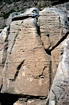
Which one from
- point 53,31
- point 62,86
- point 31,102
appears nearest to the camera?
point 62,86

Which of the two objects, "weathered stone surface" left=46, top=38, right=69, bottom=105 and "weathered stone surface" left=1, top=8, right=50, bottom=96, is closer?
"weathered stone surface" left=46, top=38, right=69, bottom=105

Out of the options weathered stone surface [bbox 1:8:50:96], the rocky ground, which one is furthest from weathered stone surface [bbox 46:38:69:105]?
weathered stone surface [bbox 1:8:50:96]

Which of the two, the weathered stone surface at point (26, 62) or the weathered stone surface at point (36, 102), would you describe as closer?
the weathered stone surface at point (36, 102)

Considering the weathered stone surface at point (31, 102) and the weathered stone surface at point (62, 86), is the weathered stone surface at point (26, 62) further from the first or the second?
the weathered stone surface at point (62, 86)

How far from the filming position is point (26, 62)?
8523mm

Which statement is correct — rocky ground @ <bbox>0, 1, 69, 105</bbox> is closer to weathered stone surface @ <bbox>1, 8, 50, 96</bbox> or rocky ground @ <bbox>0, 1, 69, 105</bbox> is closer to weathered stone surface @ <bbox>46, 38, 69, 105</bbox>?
weathered stone surface @ <bbox>1, 8, 50, 96</bbox>

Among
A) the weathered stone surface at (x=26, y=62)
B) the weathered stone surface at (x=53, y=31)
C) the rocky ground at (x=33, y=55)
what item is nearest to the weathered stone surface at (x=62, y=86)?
the rocky ground at (x=33, y=55)

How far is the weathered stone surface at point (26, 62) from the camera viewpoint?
8344mm

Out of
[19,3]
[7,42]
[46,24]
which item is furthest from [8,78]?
[19,3]

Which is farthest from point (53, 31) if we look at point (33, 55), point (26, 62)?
point (26, 62)

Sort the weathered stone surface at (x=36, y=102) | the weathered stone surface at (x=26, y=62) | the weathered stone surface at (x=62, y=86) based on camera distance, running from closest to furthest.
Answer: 1. the weathered stone surface at (x=62, y=86)
2. the weathered stone surface at (x=36, y=102)
3. the weathered stone surface at (x=26, y=62)

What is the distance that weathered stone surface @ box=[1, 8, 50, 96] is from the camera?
8344 millimetres

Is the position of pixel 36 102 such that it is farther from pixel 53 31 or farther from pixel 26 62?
pixel 53 31

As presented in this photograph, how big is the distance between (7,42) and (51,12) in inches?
51.8
